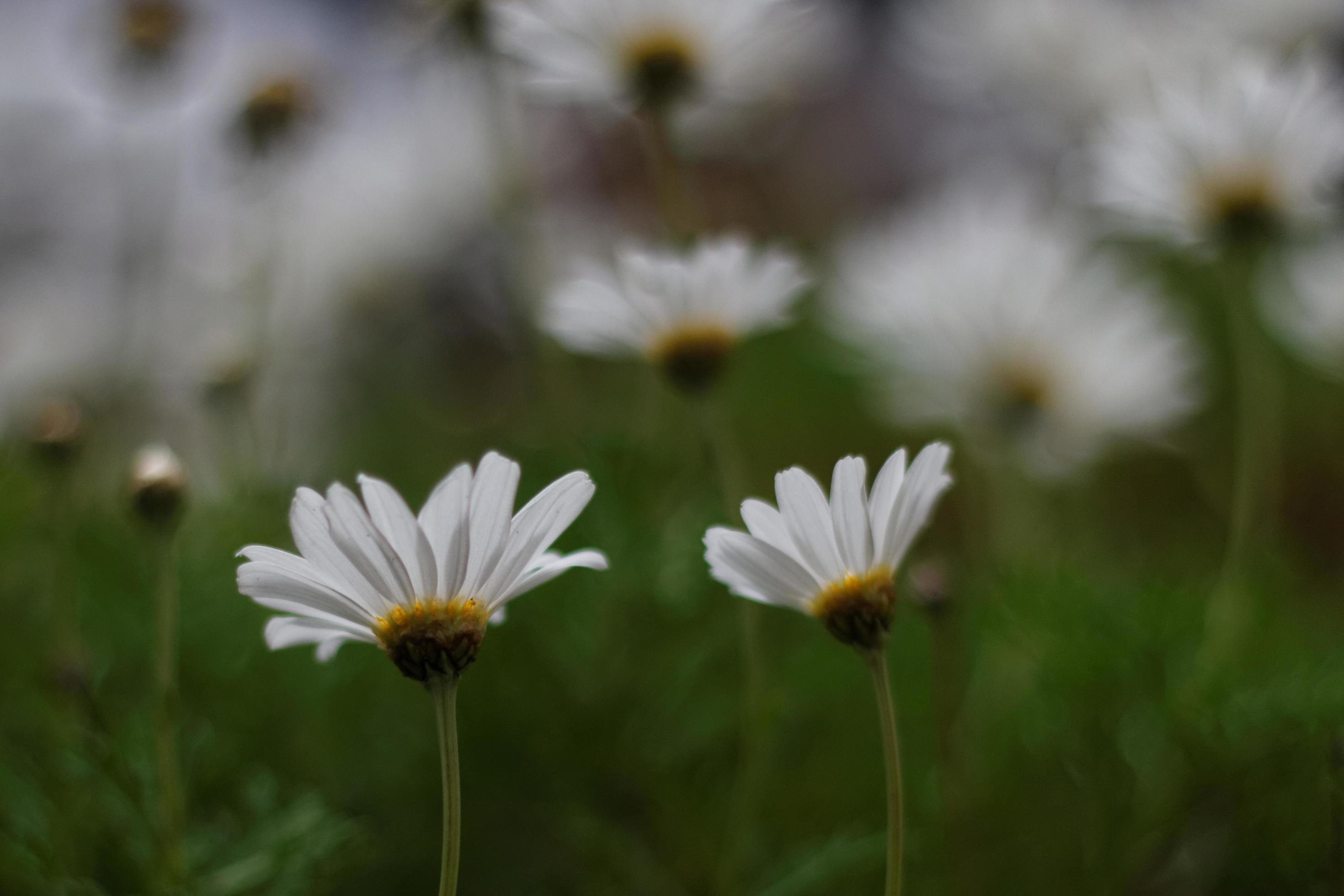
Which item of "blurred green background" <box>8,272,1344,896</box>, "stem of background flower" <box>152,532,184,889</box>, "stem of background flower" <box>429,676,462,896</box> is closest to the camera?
"stem of background flower" <box>429,676,462,896</box>

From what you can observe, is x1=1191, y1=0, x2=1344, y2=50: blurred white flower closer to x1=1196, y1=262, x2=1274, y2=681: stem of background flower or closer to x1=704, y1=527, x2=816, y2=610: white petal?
x1=1196, y1=262, x2=1274, y2=681: stem of background flower

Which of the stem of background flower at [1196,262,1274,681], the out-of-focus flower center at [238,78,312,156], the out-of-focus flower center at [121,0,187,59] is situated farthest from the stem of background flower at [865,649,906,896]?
the out-of-focus flower center at [121,0,187,59]

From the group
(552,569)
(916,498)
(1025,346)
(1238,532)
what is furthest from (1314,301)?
(552,569)

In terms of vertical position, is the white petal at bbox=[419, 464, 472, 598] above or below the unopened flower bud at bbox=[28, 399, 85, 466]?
below

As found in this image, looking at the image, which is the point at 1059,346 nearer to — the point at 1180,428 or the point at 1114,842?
the point at 1114,842

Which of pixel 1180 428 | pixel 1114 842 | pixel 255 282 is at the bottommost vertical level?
pixel 1114 842

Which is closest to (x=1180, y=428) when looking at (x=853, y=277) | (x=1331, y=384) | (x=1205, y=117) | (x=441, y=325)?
(x=1331, y=384)

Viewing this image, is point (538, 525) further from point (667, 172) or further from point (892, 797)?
point (667, 172)
